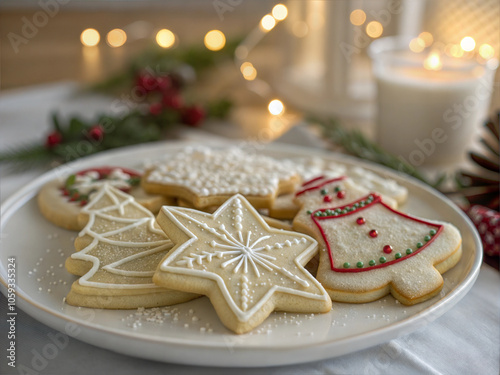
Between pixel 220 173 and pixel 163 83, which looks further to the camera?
pixel 163 83

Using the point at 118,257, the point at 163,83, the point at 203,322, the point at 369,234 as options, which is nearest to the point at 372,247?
the point at 369,234

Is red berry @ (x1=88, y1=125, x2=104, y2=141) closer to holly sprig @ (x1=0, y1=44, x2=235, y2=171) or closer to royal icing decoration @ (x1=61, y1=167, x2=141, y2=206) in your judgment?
holly sprig @ (x1=0, y1=44, x2=235, y2=171)

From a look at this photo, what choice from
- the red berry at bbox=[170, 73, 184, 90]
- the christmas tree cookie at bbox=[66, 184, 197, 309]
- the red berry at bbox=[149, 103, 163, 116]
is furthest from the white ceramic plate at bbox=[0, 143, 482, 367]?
the red berry at bbox=[170, 73, 184, 90]

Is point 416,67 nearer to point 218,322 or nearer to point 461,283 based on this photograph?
point 461,283

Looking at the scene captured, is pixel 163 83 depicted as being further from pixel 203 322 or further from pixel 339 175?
pixel 203 322

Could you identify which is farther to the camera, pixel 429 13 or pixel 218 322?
pixel 429 13

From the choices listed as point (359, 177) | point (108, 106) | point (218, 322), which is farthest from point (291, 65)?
point (218, 322)
